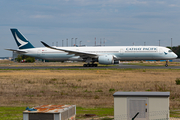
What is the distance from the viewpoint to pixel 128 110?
966 cm

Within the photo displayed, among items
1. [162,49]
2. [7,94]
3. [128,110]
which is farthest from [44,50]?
[128,110]

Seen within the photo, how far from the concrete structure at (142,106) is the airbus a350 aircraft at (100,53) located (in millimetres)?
35282

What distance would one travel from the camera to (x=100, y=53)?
48.2 metres

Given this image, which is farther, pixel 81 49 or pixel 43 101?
pixel 81 49

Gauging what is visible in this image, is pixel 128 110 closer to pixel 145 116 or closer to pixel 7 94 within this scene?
pixel 145 116

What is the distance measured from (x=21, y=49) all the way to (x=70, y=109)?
144ft

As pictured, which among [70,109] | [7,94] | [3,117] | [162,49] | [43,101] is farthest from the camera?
[162,49]

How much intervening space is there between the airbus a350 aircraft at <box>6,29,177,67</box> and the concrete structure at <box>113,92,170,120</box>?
3528 cm

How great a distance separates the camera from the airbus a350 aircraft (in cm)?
4584

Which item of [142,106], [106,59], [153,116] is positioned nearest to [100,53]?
[106,59]

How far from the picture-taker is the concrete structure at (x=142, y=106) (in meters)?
9.52

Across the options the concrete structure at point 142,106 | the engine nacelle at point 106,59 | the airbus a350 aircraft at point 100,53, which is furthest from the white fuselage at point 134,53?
the concrete structure at point 142,106

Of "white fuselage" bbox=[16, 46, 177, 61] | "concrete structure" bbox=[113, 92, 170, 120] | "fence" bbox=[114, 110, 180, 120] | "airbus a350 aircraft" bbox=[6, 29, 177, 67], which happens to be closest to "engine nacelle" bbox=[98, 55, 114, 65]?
"airbus a350 aircraft" bbox=[6, 29, 177, 67]

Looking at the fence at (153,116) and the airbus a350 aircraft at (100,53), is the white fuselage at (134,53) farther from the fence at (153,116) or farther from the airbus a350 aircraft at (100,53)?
the fence at (153,116)
